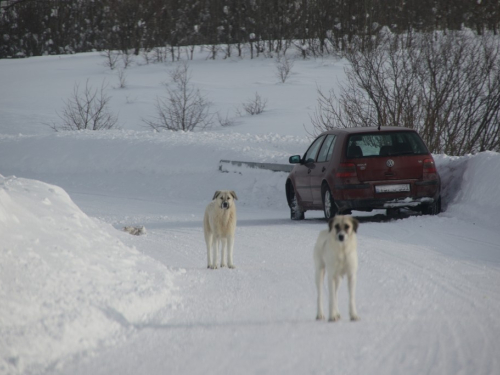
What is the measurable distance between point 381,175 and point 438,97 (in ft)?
35.3

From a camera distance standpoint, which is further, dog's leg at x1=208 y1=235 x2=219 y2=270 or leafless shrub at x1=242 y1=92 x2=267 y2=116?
leafless shrub at x1=242 y1=92 x2=267 y2=116

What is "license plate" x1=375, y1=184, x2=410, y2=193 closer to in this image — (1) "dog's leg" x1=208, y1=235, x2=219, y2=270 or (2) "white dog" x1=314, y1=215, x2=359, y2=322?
(1) "dog's leg" x1=208, y1=235, x2=219, y2=270

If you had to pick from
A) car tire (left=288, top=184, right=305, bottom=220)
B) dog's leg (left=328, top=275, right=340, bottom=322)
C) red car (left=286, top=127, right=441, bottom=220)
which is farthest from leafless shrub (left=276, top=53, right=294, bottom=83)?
dog's leg (left=328, top=275, right=340, bottom=322)

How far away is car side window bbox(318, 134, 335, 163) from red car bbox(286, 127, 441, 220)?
76 millimetres

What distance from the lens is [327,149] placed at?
14.8 meters

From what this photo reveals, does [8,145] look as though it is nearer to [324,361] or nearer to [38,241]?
[38,241]

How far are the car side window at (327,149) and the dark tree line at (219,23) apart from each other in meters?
48.2

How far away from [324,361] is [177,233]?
28.4 ft

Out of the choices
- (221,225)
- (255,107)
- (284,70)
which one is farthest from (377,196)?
(284,70)

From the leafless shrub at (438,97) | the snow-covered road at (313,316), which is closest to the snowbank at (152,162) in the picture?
the leafless shrub at (438,97)

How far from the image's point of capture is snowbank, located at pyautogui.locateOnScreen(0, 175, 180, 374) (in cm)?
544

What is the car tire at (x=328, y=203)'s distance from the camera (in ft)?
46.3

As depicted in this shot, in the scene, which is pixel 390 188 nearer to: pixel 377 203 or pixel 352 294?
pixel 377 203

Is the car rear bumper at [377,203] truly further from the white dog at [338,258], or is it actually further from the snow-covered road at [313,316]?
the white dog at [338,258]
